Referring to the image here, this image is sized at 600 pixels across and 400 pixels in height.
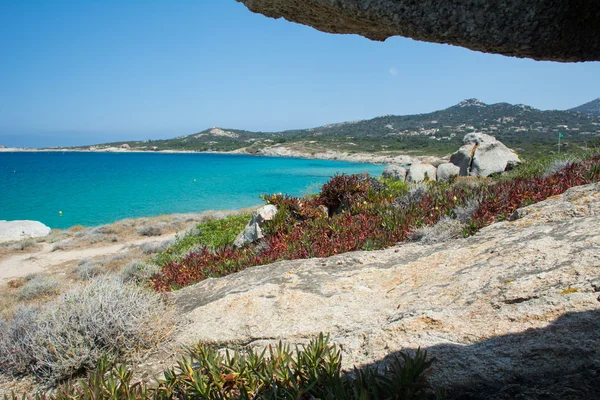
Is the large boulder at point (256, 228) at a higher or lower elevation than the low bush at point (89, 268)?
higher

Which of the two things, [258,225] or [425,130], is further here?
[425,130]

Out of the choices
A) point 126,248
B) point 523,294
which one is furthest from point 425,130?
point 523,294

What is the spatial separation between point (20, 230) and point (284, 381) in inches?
1187

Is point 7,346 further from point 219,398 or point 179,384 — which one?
point 219,398

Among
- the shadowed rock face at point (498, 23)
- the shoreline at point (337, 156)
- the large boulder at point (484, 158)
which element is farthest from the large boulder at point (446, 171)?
the shoreline at point (337, 156)

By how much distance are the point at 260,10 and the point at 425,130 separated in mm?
152463

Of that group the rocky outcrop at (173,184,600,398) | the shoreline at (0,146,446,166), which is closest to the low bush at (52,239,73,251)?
the rocky outcrop at (173,184,600,398)

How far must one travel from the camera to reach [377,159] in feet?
313

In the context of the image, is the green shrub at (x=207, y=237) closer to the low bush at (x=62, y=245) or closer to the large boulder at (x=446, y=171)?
the large boulder at (x=446, y=171)

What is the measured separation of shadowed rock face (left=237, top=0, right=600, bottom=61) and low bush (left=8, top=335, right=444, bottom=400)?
202cm

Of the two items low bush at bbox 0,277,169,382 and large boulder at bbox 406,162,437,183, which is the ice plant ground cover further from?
large boulder at bbox 406,162,437,183

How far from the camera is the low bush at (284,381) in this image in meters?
2.31

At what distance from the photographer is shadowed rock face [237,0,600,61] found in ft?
6.45

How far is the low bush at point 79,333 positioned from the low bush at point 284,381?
3.06 feet
